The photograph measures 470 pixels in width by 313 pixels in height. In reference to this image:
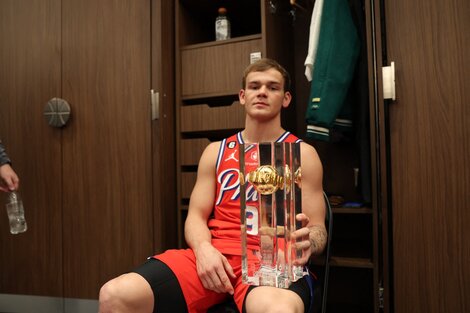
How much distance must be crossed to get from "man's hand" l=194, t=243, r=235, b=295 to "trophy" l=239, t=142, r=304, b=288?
4.4 inches

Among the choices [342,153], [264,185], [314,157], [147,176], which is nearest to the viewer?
[264,185]

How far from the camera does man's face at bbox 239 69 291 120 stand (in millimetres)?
1180

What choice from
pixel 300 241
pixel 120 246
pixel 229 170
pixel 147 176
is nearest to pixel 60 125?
pixel 147 176

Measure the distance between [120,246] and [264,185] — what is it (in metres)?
1.01

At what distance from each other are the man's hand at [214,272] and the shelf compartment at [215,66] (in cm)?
78

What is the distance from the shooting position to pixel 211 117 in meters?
1.54

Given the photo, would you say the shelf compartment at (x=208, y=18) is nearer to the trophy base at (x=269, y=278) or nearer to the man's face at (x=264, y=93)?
the man's face at (x=264, y=93)

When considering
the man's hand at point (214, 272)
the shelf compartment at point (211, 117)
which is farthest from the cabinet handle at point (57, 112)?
the man's hand at point (214, 272)

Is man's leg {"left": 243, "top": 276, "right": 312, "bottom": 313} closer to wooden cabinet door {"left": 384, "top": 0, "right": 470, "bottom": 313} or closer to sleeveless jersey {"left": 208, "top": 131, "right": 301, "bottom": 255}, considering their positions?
sleeveless jersey {"left": 208, "top": 131, "right": 301, "bottom": 255}

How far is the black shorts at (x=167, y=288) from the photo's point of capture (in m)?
0.93

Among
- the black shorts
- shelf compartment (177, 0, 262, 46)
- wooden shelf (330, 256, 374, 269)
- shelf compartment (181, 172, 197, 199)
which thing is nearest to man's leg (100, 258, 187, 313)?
the black shorts

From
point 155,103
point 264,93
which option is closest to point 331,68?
point 264,93

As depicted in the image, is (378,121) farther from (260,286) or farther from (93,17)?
(93,17)

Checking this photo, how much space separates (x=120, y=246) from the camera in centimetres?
155
